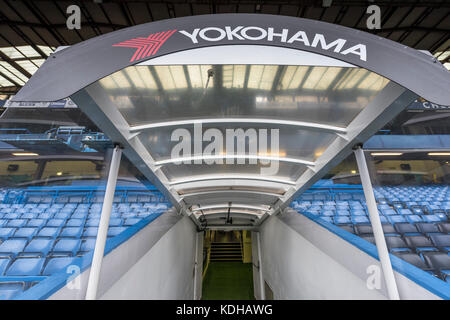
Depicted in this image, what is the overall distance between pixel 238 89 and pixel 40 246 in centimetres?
390

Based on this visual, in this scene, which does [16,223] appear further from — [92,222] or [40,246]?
[92,222]

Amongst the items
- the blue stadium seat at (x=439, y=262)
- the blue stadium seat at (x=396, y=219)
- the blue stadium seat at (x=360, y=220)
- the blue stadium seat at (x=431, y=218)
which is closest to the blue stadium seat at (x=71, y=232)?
the blue stadium seat at (x=360, y=220)

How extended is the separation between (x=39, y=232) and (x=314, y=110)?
5.09 meters

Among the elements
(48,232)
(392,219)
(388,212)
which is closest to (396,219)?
(392,219)

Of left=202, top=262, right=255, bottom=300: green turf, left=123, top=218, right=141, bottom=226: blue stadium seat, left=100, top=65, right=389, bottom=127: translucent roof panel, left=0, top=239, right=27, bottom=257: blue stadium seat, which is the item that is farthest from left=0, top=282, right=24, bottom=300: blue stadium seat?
left=202, top=262, right=255, bottom=300: green turf

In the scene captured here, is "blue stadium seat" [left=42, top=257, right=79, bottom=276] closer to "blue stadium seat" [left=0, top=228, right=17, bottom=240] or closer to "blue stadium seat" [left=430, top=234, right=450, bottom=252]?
"blue stadium seat" [left=0, top=228, right=17, bottom=240]

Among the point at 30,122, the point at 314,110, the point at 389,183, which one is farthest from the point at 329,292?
the point at 30,122

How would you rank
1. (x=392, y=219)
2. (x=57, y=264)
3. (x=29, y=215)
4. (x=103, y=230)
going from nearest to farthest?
(x=103, y=230) < (x=57, y=264) < (x=392, y=219) < (x=29, y=215)

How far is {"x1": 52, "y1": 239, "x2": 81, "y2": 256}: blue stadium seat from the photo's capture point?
9.11ft

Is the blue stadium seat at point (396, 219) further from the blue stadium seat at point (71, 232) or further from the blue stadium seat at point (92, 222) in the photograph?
the blue stadium seat at point (71, 232)

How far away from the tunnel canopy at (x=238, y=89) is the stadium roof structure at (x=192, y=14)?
7.32m

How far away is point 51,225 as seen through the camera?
13.4ft

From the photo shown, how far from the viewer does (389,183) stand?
109 inches
